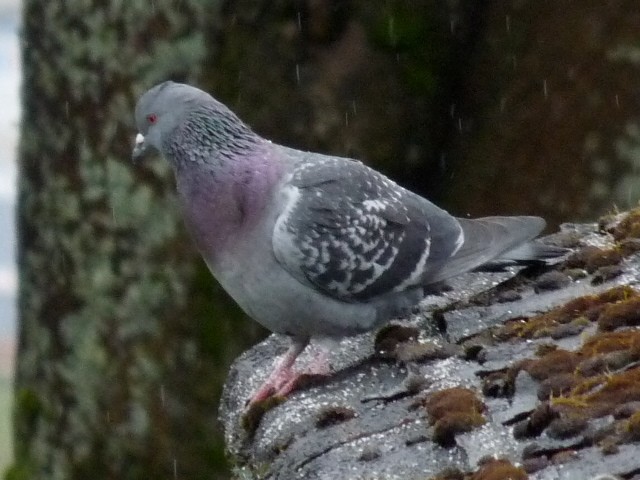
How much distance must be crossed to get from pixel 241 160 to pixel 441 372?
4.41ft

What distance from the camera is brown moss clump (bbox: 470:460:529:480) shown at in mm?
2518

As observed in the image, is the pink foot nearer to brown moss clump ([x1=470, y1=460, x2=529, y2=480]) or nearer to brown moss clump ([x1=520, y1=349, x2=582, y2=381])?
brown moss clump ([x1=520, y1=349, x2=582, y2=381])

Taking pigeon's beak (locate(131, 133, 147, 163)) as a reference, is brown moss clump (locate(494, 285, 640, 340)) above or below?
below

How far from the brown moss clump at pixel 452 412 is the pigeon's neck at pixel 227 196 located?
1269 millimetres

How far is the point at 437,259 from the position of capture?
454 centimetres

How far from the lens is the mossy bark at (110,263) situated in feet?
22.1

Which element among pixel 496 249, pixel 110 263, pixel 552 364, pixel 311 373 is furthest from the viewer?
pixel 110 263

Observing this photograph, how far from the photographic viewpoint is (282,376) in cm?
424

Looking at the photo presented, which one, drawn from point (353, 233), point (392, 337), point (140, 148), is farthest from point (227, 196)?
point (392, 337)

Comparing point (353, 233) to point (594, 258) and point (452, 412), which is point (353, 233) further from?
point (452, 412)

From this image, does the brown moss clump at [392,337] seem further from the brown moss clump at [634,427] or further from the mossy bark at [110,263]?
the mossy bark at [110,263]

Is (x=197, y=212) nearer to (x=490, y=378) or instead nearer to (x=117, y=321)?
(x=490, y=378)

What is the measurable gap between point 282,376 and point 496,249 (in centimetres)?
109

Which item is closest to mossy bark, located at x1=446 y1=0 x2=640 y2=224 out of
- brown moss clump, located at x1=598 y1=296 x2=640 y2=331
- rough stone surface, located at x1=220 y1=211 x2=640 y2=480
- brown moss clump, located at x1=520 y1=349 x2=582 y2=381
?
rough stone surface, located at x1=220 y1=211 x2=640 y2=480
